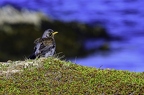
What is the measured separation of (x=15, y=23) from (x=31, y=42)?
1.36m

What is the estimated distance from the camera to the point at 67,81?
46.4 feet

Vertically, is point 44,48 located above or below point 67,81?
above

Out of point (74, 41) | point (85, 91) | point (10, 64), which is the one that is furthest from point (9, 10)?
point (85, 91)

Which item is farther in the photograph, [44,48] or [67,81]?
[44,48]

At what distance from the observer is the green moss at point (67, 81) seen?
13.5 m

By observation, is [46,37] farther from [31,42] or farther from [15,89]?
[31,42]

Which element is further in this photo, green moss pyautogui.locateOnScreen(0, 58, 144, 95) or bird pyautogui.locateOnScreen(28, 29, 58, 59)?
bird pyautogui.locateOnScreen(28, 29, 58, 59)

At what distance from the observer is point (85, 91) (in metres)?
13.5

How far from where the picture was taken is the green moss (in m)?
13.5

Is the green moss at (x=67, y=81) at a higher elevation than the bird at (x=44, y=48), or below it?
below

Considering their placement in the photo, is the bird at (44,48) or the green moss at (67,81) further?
the bird at (44,48)

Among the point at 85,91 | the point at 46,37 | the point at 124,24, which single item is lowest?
the point at 85,91

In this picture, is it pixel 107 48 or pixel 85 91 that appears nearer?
pixel 85 91

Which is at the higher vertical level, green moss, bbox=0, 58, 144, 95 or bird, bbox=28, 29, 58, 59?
bird, bbox=28, 29, 58, 59
